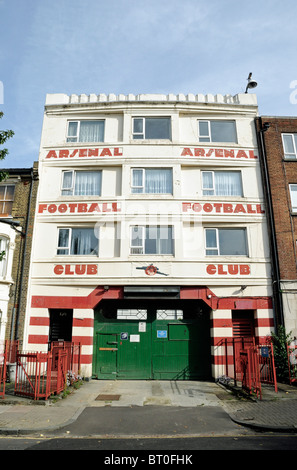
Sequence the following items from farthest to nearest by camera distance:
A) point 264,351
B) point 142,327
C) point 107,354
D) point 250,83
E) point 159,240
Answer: point 250,83, point 159,240, point 142,327, point 107,354, point 264,351

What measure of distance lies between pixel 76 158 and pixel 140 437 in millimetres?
13469

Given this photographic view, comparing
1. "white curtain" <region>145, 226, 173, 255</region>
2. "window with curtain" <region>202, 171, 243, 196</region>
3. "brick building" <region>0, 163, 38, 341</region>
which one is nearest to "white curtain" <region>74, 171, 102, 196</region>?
"brick building" <region>0, 163, 38, 341</region>

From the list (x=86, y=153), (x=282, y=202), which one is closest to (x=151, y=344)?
(x=282, y=202)

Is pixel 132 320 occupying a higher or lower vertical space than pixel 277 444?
higher

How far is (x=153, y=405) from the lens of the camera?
34.1 feet

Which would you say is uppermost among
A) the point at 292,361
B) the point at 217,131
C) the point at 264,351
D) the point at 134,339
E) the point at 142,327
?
the point at 217,131

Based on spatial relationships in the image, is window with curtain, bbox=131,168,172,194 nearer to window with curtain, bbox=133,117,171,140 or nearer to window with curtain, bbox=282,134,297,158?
window with curtain, bbox=133,117,171,140

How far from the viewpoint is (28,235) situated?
52.5 ft

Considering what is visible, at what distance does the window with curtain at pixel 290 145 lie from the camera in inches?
677

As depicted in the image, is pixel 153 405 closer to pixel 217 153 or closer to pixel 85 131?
pixel 217 153

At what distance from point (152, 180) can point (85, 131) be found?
15.3 feet

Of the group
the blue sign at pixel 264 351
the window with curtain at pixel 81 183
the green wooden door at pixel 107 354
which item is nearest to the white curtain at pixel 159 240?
the window with curtain at pixel 81 183
